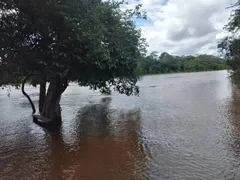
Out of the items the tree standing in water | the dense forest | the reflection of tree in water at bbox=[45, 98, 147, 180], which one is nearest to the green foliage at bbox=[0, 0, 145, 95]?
the tree standing in water

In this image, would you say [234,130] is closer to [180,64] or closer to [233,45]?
[233,45]

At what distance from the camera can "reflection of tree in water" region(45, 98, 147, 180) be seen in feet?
33.9

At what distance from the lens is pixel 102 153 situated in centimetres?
1264

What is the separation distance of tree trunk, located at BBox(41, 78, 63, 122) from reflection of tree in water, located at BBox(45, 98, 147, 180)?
1.75m

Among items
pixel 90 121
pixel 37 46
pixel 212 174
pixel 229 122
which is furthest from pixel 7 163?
pixel 229 122

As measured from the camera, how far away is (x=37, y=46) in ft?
31.8

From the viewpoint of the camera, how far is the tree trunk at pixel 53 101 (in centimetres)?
1975

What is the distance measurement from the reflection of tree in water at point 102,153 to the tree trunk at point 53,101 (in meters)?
1.75

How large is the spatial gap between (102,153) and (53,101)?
837 cm

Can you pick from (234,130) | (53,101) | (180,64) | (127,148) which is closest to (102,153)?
(127,148)

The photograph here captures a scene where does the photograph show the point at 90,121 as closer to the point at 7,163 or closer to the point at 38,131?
the point at 38,131

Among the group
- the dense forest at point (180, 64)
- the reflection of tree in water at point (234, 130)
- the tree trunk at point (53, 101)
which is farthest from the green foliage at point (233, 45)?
the dense forest at point (180, 64)

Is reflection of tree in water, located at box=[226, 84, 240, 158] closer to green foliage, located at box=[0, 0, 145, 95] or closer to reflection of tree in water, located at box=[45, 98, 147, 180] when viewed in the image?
reflection of tree in water, located at box=[45, 98, 147, 180]

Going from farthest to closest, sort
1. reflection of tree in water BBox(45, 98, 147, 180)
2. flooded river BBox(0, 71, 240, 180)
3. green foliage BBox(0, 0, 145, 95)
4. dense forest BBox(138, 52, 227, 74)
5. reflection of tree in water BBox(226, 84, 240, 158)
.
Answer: dense forest BBox(138, 52, 227, 74) < reflection of tree in water BBox(226, 84, 240, 158) < reflection of tree in water BBox(45, 98, 147, 180) < flooded river BBox(0, 71, 240, 180) < green foliage BBox(0, 0, 145, 95)
